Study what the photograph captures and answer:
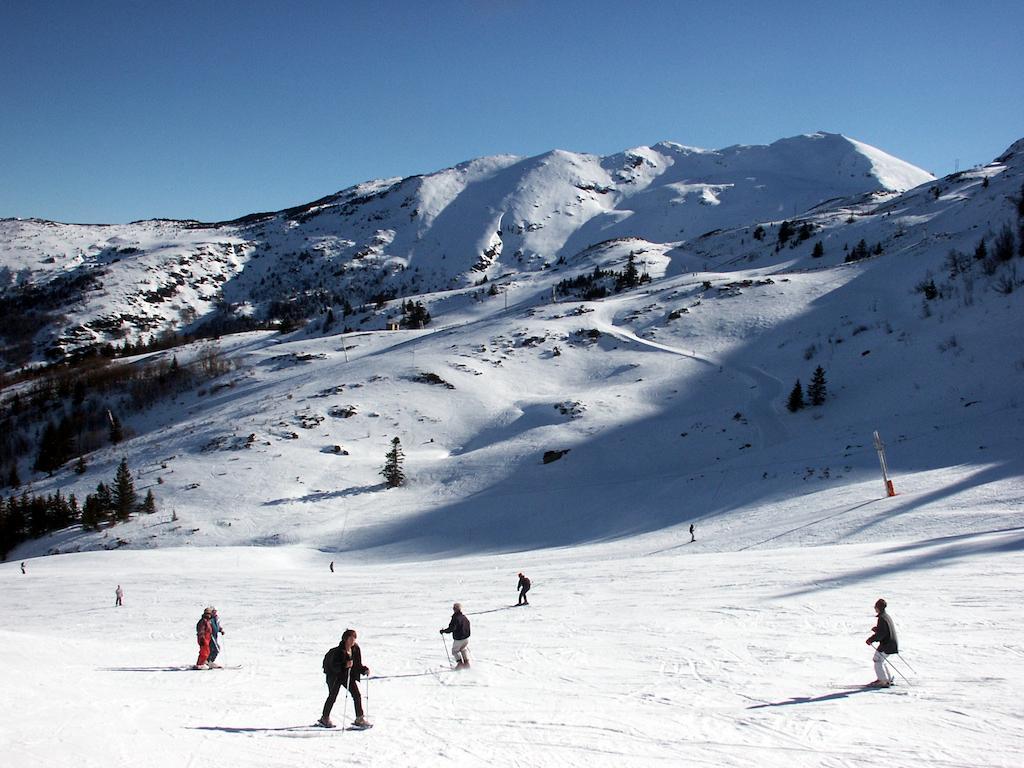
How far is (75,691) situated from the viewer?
433 inches

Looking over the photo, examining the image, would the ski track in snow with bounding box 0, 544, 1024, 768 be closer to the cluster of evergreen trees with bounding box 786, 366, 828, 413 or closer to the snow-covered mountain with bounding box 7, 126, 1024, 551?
the snow-covered mountain with bounding box 7, 126, 1024, 551

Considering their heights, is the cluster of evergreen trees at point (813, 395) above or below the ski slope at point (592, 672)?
above

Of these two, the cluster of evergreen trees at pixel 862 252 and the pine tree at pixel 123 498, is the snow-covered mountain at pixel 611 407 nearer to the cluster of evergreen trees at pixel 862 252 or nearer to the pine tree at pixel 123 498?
the cluster of evergreen trees at pixel 862 252

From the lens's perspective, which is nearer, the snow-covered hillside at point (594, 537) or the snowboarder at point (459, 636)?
the snow-covered hillside at point (594, 537)

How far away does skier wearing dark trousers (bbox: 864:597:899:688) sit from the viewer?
943cm

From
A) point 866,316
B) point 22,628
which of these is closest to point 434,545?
point 22,628

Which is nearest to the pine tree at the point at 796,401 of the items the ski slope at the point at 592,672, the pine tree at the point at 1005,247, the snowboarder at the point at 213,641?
the ski slope at the point at 592,672

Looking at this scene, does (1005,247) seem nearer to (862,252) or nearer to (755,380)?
(755,380)

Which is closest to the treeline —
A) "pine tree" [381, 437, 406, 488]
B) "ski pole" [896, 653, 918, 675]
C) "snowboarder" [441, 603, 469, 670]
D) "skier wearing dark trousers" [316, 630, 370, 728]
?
"pine tree" [381, 437, 406, 488]

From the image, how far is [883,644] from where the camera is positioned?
374 inches

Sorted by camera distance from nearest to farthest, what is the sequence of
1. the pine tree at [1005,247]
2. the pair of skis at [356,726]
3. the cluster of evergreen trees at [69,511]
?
the pair of skis at [356,726]
the cluster of evergreen trees at [69,511]
the pine tree at [1005,247]

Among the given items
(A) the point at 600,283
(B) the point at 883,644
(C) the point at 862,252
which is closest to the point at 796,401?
(B) the point at 883,644

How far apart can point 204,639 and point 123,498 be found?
135 feet

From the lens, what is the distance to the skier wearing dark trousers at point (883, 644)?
9.43 m
